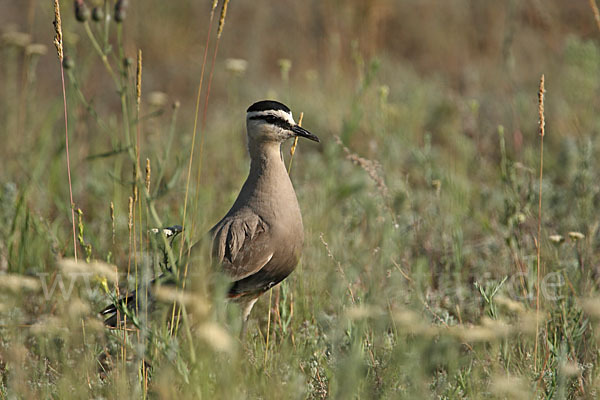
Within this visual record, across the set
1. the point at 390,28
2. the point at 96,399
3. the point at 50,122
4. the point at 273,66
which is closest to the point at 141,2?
the point at 273,66

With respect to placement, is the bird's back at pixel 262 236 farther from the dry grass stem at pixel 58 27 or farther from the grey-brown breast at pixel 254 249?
the dry grass stem at pixel 58 27

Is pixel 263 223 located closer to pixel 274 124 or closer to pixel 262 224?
pixel 262 224

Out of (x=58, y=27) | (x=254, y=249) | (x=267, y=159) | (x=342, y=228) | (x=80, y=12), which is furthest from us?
(x=342, y=228)

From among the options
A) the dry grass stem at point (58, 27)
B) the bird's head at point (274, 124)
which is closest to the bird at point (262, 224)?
the bird's head at point (274, 124)

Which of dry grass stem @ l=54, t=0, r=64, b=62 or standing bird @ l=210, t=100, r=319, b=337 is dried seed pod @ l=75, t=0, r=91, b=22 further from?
standing bird @ l=210, t=100, r=319, b=337

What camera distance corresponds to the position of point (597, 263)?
384 cm

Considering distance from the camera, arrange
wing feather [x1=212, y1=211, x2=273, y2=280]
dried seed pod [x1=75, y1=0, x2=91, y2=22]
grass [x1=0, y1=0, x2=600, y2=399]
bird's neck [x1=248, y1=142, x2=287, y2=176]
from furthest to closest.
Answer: bird's neck [x1=248, y1=142, x2=287, y2=176] < wing feather [x1=212, y1=211, x2=273, y2=280] < dried seed pod [x1=75, y1=0, x2=91, y2=22] < grass [x1=0, y1=0, x2=600, y2=399]

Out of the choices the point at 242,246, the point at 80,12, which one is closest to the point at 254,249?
the point at 242,246

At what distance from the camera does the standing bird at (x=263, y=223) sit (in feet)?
10.3

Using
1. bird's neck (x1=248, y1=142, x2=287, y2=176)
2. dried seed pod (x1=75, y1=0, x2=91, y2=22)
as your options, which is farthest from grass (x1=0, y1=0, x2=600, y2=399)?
bird's neck (x1=248, y1=142, x2=287, y2=176)

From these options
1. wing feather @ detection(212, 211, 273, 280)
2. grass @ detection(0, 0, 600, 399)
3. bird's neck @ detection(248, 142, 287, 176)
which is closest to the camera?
grass @ detection(0, 0, 600, 399)

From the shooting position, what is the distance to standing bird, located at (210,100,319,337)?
3.13 m

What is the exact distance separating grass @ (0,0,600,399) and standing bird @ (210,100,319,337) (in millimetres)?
177

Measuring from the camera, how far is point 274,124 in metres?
3.28
